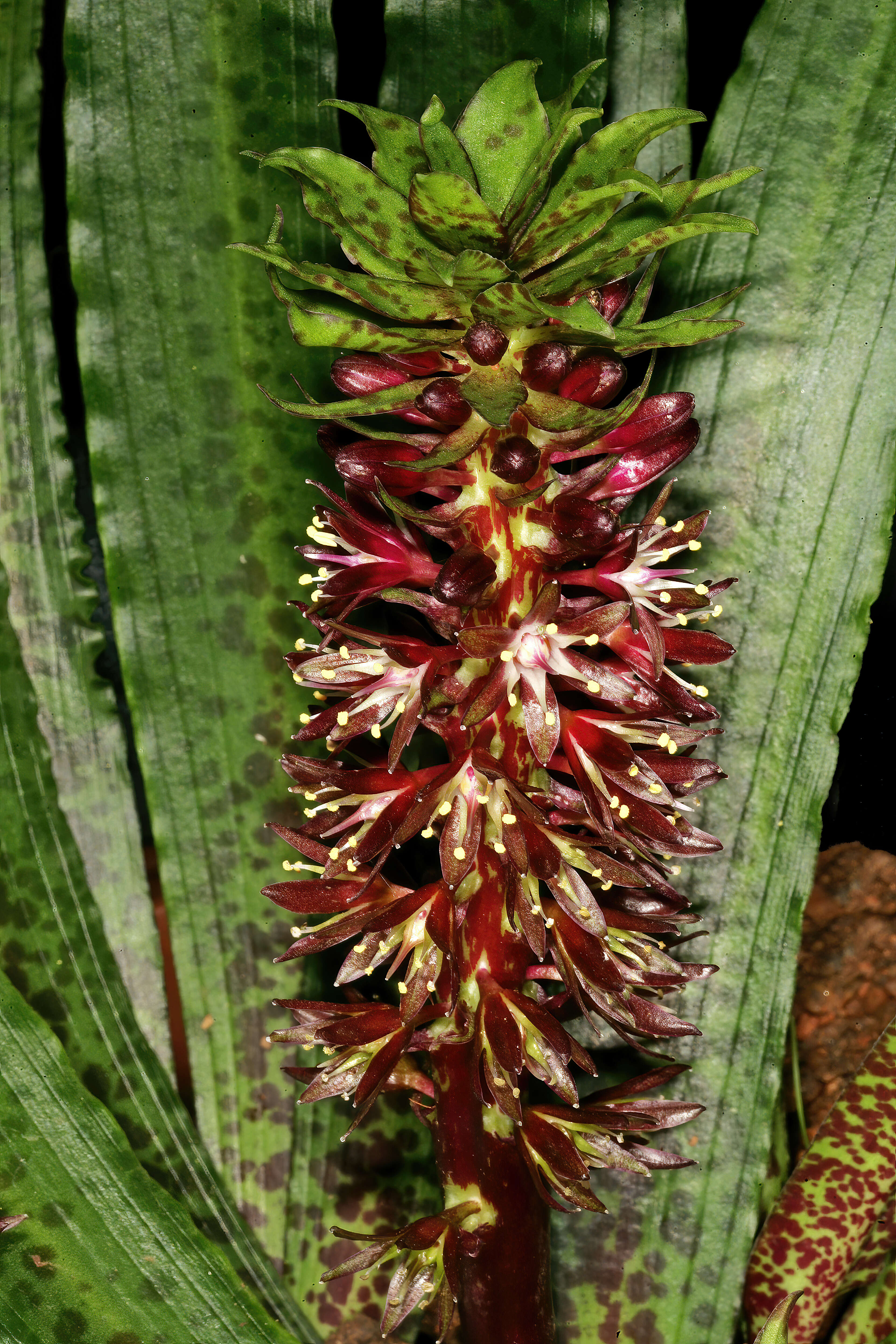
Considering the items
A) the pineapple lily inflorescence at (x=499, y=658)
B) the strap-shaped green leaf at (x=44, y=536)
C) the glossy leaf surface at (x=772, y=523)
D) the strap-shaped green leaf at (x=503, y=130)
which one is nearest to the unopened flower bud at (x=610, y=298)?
the pineapple lily inflorescence at (x=499, y=658)

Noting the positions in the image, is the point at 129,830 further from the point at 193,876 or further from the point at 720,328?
the point at 720,328

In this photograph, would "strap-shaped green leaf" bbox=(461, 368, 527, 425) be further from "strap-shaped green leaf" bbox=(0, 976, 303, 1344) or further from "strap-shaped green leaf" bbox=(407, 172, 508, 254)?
"strap-shaped green leaf" bbox=(0, 976, 303, 1344)

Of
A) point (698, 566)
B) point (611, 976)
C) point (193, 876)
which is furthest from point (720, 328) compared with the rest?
point (193, 876)

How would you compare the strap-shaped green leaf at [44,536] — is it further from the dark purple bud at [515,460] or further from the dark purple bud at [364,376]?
the dark purple bud at [515,460]

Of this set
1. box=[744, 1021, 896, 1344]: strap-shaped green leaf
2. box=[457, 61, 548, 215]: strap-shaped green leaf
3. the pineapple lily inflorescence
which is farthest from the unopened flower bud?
box=[744, 1021, 896, 1344]: strap-shaped green leaf

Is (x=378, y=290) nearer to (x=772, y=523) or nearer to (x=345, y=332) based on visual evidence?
(x=345, y=332)
